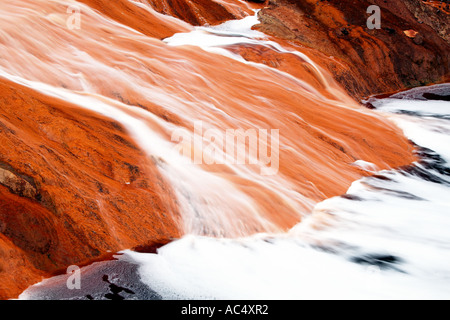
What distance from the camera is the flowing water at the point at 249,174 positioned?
4.80 m

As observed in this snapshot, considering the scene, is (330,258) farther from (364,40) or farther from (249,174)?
(364,40)

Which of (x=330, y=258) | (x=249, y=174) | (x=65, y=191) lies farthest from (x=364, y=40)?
(x=65, y=191)

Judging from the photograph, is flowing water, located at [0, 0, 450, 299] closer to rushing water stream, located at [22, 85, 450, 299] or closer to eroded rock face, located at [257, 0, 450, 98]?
rushing water stream, located at [22, 85, 450, 299]

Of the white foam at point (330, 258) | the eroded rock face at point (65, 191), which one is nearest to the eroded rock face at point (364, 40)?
the white foam at point (330, 258)

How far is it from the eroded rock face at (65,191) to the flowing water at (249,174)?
21 centimetres

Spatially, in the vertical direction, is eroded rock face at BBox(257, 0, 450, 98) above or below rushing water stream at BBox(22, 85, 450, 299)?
above

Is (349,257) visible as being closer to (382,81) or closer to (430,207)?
(430,207)

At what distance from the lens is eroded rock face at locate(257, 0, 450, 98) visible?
41.3 feet

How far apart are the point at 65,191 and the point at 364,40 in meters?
10.0

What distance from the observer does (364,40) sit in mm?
13164

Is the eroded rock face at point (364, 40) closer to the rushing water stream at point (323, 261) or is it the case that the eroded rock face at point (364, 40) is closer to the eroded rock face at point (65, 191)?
the rushing water stream at point (323, 261)

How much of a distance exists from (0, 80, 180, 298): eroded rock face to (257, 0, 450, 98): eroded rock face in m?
7.35

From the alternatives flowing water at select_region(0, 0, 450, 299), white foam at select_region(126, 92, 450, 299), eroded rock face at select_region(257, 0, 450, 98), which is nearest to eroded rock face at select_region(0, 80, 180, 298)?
flowing water at select_region(0, 0, 450, 299)

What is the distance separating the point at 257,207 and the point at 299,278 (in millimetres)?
1274
